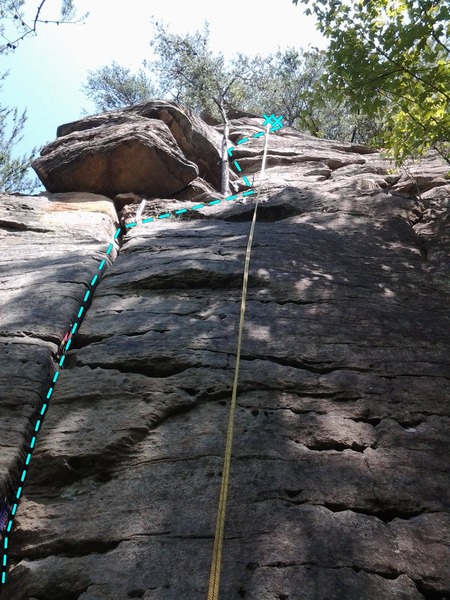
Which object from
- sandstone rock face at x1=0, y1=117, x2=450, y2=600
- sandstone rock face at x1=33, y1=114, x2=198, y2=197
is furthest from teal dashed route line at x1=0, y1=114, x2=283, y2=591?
sandstone rock face at x1=33, y1=114, x2=198, y2=197

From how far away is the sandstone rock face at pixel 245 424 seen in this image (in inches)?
103

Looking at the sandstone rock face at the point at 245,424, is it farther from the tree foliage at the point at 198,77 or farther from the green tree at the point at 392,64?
the tree foliage at the point at 198,77

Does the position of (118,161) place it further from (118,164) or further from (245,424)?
(245,424)

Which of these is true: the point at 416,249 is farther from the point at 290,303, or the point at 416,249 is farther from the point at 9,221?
the point at 9,221

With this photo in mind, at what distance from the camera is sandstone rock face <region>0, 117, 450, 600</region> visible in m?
2.62

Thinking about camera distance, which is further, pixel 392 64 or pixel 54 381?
pixel 392 64

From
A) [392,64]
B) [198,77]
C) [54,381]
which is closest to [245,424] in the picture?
[54,381]

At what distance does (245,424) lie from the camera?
347 cm

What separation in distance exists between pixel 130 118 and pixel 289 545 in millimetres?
A: 8968

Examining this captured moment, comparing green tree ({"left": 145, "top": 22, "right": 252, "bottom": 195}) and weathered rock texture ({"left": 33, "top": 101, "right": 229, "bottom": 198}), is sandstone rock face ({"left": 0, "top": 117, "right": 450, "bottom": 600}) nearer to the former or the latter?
Result: weathered rock texture ({"left": 33, "top": 101, "right": 229, "bottom": 198})

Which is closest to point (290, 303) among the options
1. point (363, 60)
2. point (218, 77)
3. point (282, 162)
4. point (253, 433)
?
point (253, 433)

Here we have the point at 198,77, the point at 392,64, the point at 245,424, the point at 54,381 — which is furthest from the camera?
the point at 198,77

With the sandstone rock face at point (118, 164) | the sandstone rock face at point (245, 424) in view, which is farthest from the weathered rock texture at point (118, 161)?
the sandstone rock face at point (245, 424)

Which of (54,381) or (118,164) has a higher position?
(118,164)
